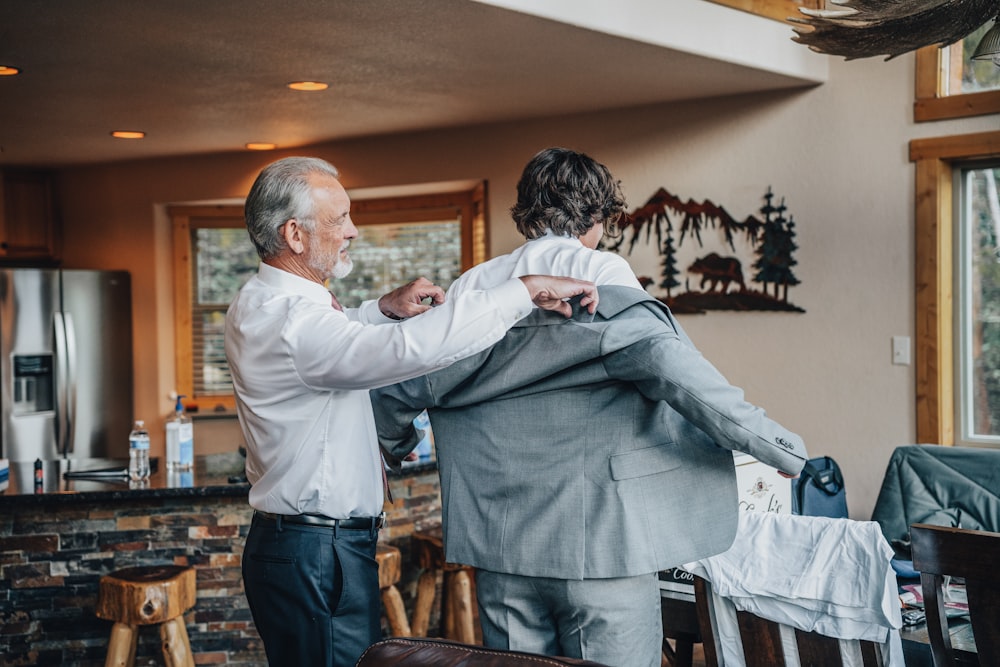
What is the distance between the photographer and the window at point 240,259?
21.5ft

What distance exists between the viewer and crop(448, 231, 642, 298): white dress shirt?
79.0 inches

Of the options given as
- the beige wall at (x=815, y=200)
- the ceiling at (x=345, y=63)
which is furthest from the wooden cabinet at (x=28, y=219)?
the beige wall at (x=815, y=200)

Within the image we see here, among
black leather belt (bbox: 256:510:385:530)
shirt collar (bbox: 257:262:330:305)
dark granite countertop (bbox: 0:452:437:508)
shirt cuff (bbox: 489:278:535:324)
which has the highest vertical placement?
shirt collar (bbox: 257:262:330:305)

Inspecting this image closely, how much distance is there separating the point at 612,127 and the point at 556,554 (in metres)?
3.93

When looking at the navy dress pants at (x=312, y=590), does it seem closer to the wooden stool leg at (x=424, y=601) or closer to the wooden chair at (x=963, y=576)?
the wooden chair at (x=963, y=576)

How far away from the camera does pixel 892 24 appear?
2.95 metres

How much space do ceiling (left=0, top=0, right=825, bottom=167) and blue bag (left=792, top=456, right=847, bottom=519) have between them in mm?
1689

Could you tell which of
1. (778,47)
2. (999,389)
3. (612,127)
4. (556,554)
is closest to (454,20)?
(778,47)

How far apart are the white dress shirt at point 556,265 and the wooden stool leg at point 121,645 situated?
6.39 feet

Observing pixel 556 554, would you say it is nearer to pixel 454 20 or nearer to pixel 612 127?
pixel 454 20

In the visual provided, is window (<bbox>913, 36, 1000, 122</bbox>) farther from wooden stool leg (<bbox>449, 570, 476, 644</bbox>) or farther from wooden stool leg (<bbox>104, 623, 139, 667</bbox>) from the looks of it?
wooden stool leg (<bbox>104, 623, 139, 667</bbox>)

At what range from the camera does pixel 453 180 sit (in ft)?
19.8

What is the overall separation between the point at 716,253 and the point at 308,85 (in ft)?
6.88

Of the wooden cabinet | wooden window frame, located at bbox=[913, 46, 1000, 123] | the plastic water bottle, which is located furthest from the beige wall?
the wooden cabinet
